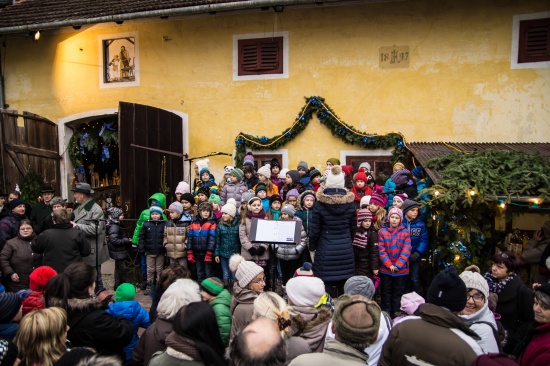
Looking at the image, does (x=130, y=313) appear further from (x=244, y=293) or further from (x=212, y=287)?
(x=244, y=293)

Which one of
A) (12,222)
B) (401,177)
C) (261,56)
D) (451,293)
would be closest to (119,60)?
(261,56)

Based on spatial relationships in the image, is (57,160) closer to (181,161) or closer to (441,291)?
(181,161)

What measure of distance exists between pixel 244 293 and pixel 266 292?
1.44 feet

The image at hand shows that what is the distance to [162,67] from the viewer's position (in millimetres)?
11656

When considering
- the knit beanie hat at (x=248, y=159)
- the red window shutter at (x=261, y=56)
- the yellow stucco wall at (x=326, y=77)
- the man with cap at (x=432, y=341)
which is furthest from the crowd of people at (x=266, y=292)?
the red window shutter at (x=261, y=56)

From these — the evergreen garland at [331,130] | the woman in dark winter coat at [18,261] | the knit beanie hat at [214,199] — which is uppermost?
the evergreen garland at [331,130]

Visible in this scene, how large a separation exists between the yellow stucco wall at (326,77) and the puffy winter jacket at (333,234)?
4831 mm

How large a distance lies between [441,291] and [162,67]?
1010 cm

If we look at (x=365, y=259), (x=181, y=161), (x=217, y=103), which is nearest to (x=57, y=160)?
(x=181, y=161)

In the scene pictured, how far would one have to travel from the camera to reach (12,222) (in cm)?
744

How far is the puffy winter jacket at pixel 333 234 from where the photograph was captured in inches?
240

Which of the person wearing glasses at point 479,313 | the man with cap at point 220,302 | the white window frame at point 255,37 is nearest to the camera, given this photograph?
the person wearing glasses at point 479,313

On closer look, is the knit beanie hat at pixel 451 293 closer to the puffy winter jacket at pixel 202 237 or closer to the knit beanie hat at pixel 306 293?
the knit beanie hat at pixel 306 293

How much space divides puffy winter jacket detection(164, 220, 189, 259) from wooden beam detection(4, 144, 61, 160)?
613 cm
